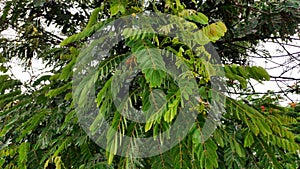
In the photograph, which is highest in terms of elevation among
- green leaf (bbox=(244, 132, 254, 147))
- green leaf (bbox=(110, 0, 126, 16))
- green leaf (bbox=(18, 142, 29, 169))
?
green leaf (bbox=(110, 0, 126, 16))

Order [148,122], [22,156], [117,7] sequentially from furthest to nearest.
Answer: [22,156]
[117,7]
[148,122]

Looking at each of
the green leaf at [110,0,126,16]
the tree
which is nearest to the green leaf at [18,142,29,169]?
the tree

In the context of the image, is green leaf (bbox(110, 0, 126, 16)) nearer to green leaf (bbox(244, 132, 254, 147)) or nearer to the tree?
the tree

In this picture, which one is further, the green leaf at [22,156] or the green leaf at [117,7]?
the green leaf at [22,156]

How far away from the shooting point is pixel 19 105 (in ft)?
3.10

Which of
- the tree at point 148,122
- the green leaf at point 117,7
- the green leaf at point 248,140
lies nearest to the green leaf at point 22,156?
the tree at point 148,122

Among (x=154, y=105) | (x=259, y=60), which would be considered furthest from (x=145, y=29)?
(x=259, y=60)

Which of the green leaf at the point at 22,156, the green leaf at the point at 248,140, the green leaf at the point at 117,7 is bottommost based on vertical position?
the green leaf at the point at 22,156

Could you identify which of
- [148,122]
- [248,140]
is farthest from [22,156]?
[248,140]

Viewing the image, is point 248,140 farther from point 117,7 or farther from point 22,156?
point 22,156

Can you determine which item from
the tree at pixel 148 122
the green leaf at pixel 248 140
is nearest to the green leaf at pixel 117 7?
the tree at pixel 148 122

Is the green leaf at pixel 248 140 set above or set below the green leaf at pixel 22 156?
above

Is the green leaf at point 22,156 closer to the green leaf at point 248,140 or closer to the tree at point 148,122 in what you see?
the tree at point 148,122

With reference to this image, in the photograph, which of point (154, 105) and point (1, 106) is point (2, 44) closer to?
point (1, 106)
